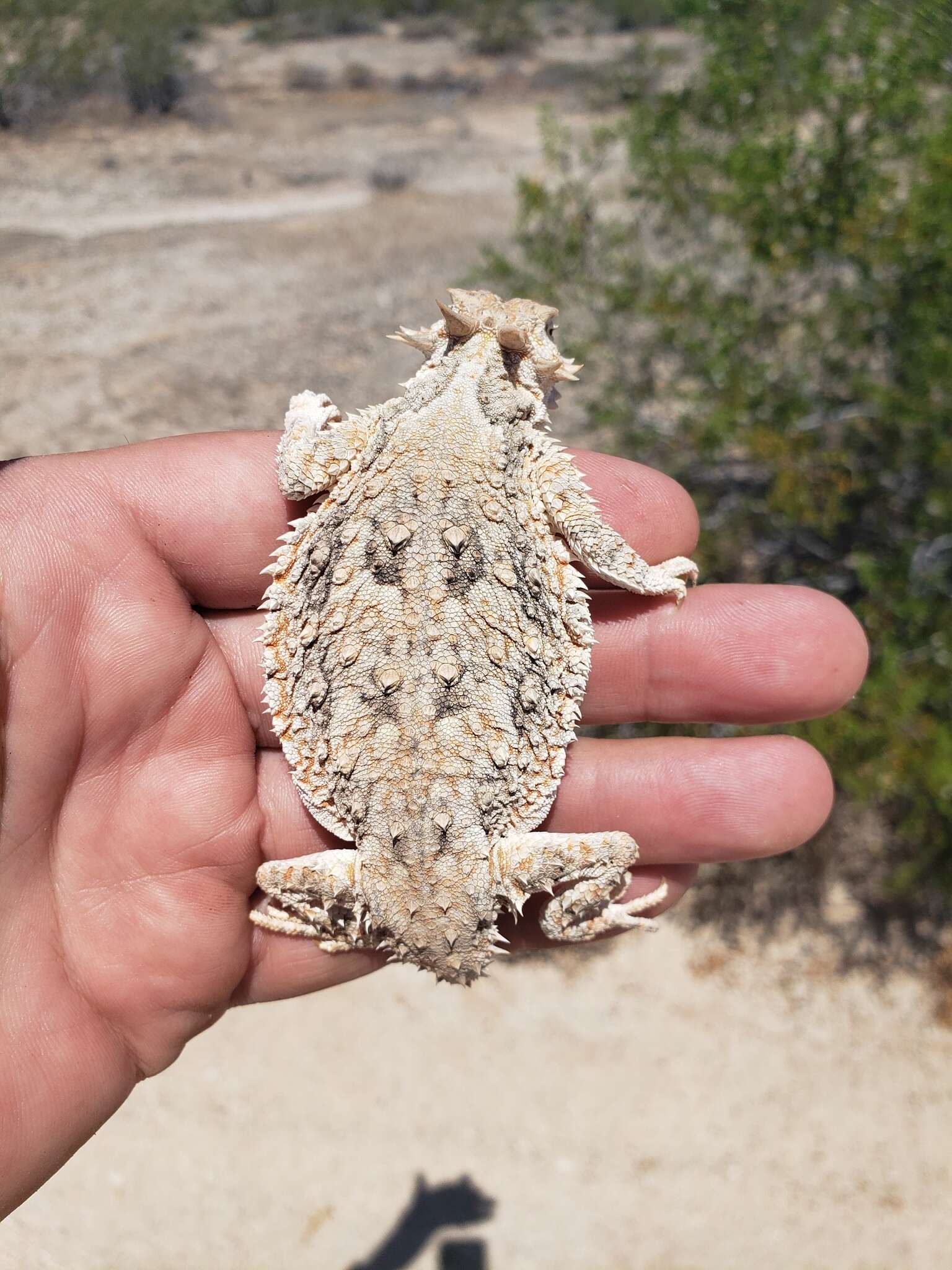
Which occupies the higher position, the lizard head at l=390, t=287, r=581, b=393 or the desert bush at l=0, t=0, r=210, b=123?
the desert bush at l=0, t=0, r=210, b=123

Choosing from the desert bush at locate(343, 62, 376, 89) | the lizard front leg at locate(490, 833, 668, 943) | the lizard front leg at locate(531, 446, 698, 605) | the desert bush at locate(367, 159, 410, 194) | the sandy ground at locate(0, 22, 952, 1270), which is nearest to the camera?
the lizard front leg at locate(490, 833, 668, 943)

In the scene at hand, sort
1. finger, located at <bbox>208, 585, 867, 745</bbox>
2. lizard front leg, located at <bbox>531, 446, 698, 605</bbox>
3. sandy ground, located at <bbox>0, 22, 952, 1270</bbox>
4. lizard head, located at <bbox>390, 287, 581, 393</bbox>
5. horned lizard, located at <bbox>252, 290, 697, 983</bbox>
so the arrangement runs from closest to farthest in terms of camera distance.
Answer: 1. horned lizard, located at <bbox>252, 290, 697, 983</bbox>
2. lizard front leg, located at <bbox>531, 446, 698, 605</bbox>
3. lizard head, located at <bbox>390, 287, 581, 393</bbox>
4. finger, located at <bbox>208, 585, 867, 745</bbox>
5. sandy ground, located at <bbox>0, 22, 952, 1270</bbox>

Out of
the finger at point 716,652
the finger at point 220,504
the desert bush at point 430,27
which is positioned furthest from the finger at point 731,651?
the desert bush at point 430,27

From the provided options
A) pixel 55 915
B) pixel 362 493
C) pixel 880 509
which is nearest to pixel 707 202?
pixel 880 509

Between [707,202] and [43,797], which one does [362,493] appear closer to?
[43,797]

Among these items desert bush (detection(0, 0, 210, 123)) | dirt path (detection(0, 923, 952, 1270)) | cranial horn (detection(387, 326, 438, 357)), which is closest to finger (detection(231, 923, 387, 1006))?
dirt path (detection(0, 923, 952, 1270))

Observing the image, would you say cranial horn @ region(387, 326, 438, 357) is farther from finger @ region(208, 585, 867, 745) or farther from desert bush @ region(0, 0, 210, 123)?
desert bush @ region(0, 0, 210, 123)

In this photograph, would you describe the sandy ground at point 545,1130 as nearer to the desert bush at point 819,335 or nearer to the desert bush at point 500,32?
the desert bush at point 819,335
